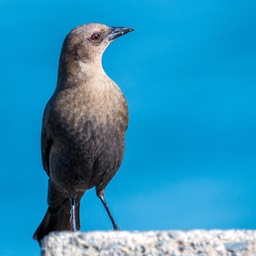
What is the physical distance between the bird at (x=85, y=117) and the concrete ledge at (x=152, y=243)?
3.86 m

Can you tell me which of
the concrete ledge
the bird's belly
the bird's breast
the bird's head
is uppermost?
the bird's head

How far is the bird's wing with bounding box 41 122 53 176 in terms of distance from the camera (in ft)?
25.5

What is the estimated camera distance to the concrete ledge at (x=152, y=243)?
11.2 feet

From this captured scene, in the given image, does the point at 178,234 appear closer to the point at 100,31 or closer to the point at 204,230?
the point at 204,230

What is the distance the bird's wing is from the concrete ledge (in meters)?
4.31

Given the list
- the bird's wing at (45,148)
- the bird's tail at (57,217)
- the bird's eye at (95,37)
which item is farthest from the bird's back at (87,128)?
the bird's tail at (57,217)

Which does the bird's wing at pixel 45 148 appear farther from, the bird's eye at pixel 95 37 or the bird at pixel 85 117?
the bird's eye at pixel 95 37

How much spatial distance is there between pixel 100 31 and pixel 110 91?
78 centimetres

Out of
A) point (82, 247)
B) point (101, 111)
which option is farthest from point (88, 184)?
point (82, 247)

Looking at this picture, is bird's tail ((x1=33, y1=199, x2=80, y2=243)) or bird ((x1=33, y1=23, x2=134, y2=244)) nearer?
bird ((x1=33, y1=23, x2=134, y2=244))

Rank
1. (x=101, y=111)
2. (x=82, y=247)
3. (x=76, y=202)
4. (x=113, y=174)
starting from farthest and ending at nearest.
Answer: (x=76, y=202) < (x=113, y=174) < (x=101, y=111) < (x=82, y=247)

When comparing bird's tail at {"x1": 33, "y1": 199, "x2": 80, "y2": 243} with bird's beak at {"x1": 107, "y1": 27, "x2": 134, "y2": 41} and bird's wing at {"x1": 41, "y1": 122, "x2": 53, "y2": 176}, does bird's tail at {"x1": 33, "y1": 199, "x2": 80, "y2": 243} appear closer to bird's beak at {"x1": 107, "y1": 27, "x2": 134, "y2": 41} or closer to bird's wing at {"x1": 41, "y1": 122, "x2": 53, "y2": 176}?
bird's wing at {"x1": 41, "y1": 122, "x2": 53, "y2": 176}

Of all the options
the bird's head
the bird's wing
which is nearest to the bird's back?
the bird's wing

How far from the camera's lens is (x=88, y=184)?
25.6 ft
